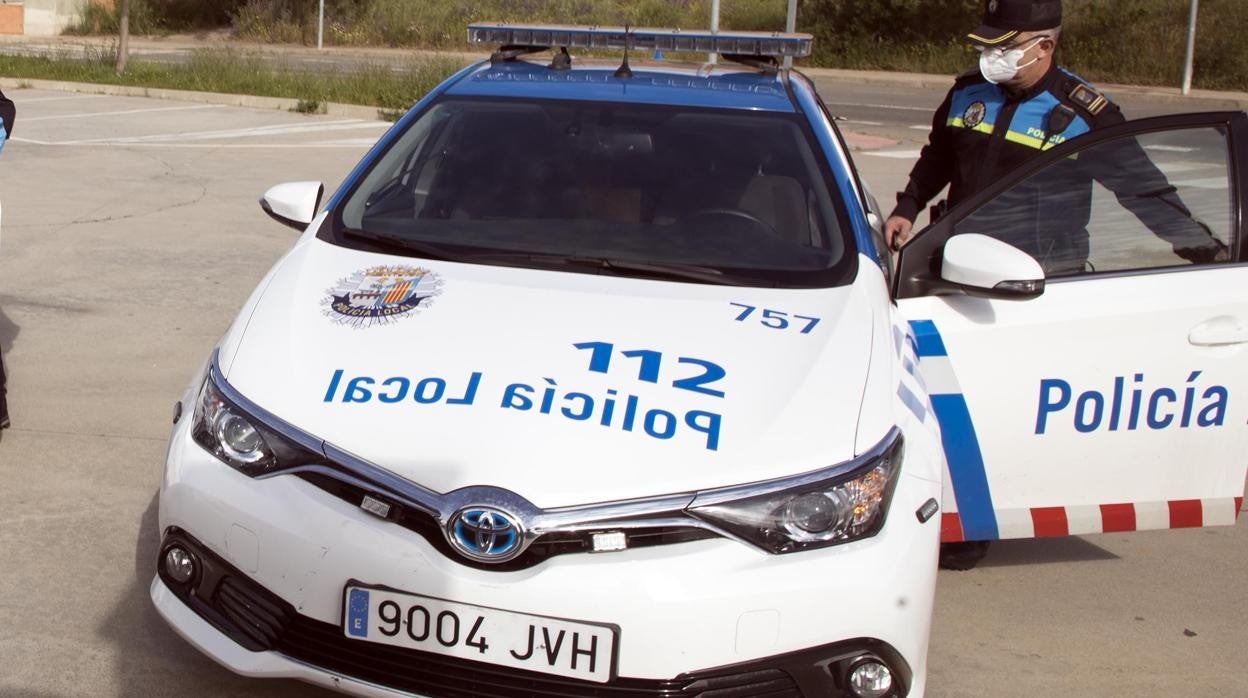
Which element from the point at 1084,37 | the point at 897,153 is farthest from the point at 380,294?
the point at 1084,37

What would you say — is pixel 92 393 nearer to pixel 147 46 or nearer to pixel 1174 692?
pixel 1174 692

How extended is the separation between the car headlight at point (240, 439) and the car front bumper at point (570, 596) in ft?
0.12

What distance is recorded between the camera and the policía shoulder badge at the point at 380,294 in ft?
11.0

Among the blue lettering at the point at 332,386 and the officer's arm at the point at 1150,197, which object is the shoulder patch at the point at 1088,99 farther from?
the blue lettering at the point at 332,386

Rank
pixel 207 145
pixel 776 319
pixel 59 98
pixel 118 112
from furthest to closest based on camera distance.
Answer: pixel 59 98
pixel 118 112
pixel 207 145
pixel 776 319

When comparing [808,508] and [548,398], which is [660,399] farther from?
[808,508]

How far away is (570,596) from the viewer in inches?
108

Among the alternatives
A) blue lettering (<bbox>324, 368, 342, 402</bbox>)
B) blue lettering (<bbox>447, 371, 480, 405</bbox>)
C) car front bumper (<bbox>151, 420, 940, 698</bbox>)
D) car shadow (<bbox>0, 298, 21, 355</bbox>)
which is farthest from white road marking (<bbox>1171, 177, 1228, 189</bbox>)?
car shadow (<bbox>0, 298, 21, 355</bbox>)

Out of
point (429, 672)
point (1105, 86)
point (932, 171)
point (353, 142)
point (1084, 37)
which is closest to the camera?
point (429, 672)

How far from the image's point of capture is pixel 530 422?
291 cm

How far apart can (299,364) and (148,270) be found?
5.23 m

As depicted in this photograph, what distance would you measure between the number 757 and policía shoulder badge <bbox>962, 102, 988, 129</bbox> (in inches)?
67.0

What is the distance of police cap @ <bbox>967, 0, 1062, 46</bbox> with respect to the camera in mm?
4617

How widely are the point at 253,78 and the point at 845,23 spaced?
1686 cm
